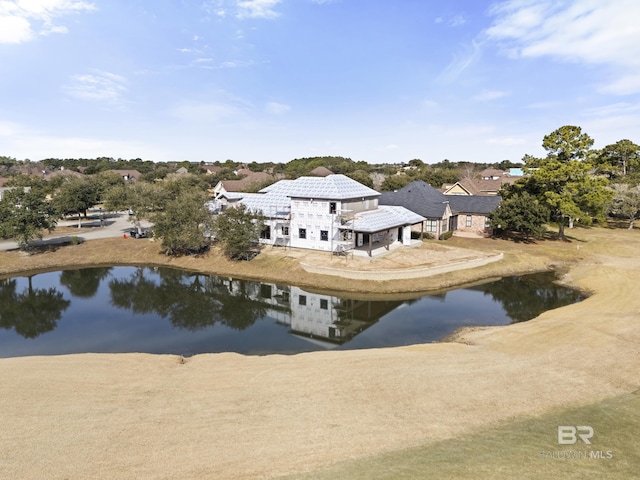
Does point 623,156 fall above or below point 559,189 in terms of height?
above

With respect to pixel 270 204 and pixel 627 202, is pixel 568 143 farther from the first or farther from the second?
pixel 270 204

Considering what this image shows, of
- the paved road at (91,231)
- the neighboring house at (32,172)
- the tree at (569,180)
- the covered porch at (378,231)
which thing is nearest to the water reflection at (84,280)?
the paved road at (91,231)

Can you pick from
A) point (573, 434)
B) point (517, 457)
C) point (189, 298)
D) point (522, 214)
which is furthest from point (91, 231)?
point (573, 434)

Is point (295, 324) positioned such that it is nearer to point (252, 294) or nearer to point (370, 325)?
point (370, 325)

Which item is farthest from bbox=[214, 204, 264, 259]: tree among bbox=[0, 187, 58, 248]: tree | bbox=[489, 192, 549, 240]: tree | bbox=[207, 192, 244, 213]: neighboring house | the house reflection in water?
bbox=[489, 192, 549, 240]: tree

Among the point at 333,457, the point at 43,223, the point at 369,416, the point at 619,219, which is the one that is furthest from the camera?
the point at 619,219

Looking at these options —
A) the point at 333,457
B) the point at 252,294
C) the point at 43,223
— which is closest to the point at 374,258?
the point at 252,294
